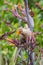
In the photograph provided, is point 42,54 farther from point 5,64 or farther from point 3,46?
point 3,46

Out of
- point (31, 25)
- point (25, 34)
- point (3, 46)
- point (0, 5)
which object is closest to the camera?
point (25, 34)

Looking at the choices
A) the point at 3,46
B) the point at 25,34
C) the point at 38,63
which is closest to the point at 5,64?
the point at 38,63

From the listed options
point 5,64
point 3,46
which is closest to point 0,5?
point 3,46

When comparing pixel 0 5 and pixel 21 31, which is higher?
pixel 0 5

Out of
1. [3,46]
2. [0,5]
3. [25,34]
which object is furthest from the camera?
[0,5]

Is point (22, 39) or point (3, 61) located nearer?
point (22, 39)

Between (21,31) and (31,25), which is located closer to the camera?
(21,31)

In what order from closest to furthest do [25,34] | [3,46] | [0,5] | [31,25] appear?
[25,34], [31,25], [3,46], [0,5]

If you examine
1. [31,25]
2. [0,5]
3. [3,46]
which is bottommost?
[31,25]

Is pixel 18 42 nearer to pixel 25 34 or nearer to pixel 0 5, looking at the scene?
pixel 25 34
